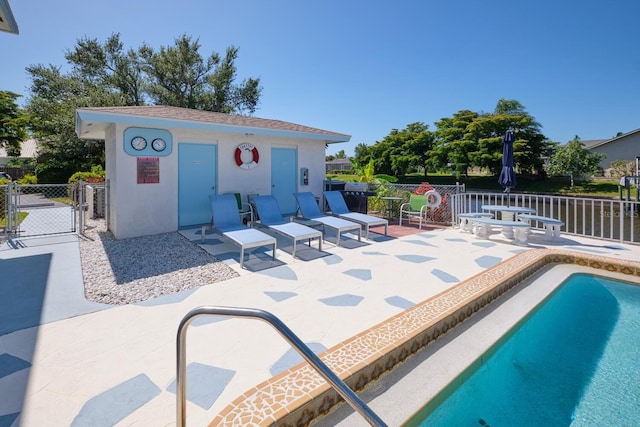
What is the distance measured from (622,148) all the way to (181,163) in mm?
53168

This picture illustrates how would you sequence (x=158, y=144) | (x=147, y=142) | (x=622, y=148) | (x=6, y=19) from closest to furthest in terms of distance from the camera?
(x=6, y=19) → (x=147, y=142) → (x=158, y=144) → (x=622, y=148)

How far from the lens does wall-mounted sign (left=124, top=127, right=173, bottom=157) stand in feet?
27.2

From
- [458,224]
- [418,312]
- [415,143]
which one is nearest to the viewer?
[418,312]

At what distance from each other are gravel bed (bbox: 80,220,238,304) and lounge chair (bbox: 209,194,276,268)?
2.08 ft

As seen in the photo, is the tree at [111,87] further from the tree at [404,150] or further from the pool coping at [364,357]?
the pool coping at [364,357]

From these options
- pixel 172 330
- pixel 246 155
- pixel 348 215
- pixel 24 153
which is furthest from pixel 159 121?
pixel 24 153

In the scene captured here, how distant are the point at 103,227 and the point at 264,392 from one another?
32.3ft

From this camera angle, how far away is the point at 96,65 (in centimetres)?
2823

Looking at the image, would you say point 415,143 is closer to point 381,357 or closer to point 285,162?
point 285,162

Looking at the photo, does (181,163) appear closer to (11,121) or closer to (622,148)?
(11,121)

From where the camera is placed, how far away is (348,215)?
379 inches

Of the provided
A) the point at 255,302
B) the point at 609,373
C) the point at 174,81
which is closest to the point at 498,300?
the point at 609,373

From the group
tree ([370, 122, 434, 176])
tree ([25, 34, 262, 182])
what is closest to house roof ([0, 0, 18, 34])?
tree ([25, 34, 262, 182])

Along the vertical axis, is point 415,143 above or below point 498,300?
above
